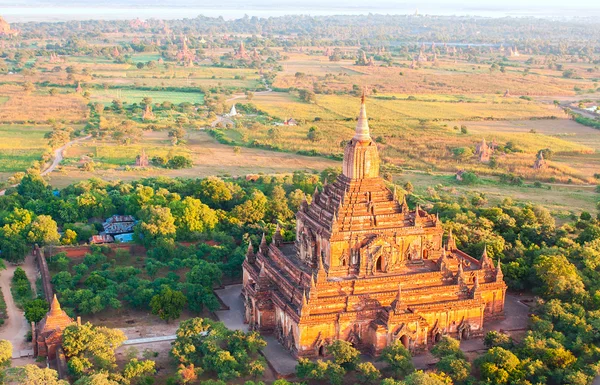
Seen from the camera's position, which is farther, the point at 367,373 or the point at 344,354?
the point at 344,354

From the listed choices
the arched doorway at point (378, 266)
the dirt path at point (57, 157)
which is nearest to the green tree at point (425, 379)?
the arched doorway at point (378, 266)

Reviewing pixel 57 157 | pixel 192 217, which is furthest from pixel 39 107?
pixel 192 217

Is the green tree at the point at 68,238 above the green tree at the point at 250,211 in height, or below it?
below

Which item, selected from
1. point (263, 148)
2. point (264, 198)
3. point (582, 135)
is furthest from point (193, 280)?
point (582, 135)

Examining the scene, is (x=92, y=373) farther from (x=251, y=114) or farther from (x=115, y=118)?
(x=251, y=114)

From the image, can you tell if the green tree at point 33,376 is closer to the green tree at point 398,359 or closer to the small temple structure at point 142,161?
the green tree at point 398,359

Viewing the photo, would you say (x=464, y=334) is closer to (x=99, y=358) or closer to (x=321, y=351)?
(x=321, y=351)

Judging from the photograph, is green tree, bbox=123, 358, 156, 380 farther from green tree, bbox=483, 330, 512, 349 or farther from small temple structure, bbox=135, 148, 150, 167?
small temple structure, bbox=135, 148, 150, 167
